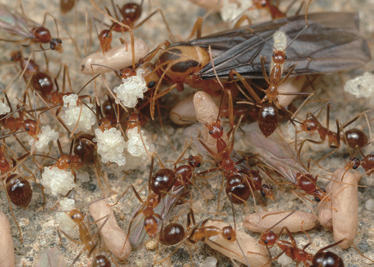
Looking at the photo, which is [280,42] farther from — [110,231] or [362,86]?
[110,231]

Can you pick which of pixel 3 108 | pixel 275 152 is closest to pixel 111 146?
pixel 3 108

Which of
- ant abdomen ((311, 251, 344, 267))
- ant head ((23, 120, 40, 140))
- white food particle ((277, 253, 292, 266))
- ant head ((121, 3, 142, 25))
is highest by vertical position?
ant head ((121, 3, 142, 25))

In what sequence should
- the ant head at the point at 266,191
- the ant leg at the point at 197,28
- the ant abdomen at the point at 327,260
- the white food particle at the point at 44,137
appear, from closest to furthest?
the ant abdomen at the point at 327,260, the ant head at the point at 266,191, the white food particle at the point at 44,137, the ant leg at the point at 197,28

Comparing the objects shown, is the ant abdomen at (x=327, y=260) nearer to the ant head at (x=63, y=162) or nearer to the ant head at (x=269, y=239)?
the ant head at (x=269, y=239)

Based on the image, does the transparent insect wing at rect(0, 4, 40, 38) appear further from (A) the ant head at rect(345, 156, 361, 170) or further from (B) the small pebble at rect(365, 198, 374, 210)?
(B) the small pebble at rect(365, 198, 374, 210)

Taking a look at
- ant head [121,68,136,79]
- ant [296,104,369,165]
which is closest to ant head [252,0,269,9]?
ant [296,104,369,165]

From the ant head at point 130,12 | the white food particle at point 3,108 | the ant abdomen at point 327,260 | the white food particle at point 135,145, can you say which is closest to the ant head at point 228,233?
the ant abdomen at point 327,260

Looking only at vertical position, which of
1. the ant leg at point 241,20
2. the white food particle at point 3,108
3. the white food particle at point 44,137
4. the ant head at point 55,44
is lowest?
the white food particle at point 44,137
